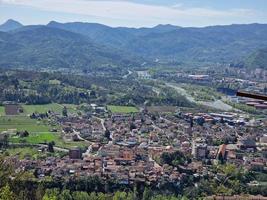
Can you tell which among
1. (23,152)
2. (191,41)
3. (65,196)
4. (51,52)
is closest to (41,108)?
(23,152)

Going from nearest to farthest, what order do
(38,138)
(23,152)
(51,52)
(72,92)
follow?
(23,152)
(38,138)
(72,92)
(51,52)

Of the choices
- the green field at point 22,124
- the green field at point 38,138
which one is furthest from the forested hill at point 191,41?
the green field at point 38,138

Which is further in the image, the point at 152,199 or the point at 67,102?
the point at 67,102

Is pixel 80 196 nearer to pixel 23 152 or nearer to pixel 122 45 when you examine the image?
pixel 23 152

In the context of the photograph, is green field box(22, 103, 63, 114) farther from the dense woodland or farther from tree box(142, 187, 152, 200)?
tree box(142, 187, 152, 200)

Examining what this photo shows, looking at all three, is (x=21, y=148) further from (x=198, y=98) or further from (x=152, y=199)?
(x=198, y=98)

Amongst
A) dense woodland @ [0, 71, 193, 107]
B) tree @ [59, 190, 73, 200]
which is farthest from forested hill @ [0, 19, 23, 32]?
tree @ [59, 190, 73, 200]

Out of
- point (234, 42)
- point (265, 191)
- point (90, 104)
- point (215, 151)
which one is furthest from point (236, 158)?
point (234, 42)
